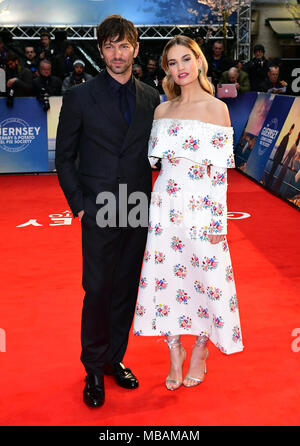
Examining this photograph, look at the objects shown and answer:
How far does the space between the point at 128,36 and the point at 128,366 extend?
1.62 meters

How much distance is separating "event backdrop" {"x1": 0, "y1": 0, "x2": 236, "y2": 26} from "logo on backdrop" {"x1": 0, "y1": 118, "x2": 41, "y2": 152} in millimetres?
4617

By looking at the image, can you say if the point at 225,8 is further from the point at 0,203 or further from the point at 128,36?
the point at 128,36

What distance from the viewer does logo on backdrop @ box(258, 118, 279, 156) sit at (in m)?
7.58

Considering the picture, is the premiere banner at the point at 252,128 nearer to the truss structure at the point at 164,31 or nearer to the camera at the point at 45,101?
the camera at the point at 45,101

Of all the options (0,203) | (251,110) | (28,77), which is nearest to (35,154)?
(28,77)

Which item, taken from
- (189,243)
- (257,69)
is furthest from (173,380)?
(257,69)

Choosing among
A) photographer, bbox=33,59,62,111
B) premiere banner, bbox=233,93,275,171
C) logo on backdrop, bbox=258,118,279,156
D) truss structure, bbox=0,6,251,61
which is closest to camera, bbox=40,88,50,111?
photographer, bbox=33,59,62,111

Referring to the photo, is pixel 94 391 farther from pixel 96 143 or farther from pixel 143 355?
pixel 96 143

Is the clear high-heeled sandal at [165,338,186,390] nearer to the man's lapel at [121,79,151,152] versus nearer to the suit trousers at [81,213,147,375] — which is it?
the suit trousers at [81,213,147,375]

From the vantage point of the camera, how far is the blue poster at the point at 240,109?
8.98 m

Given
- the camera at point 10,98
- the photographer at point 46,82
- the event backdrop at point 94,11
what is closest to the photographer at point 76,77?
the photographer at point 46,82

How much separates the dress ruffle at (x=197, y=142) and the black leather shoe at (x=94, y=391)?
106 centimetres

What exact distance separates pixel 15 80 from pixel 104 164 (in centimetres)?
729

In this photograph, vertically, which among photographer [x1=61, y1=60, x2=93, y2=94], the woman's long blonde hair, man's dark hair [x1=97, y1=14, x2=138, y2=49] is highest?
man's dark hair [x1=97, y1=14, x2=138, y2=49]
